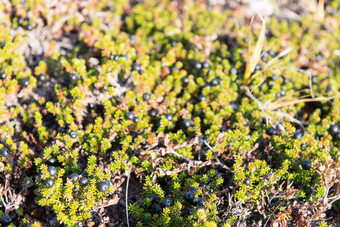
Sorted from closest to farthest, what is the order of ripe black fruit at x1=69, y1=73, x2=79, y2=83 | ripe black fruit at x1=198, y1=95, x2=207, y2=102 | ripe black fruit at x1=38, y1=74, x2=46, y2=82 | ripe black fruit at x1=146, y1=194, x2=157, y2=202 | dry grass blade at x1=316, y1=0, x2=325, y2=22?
ripe black fruit at x1=146, y1=194, x2=157, y2=202
ripe black fruit at x1=69, y1=73, x2=79, y2=83
ripe black fruit at x1=198, y1=95, x2=207, y2=102
ripe black fruit at x1=38, y1=74, x2=46, y2=82
dry grass blade at x1=316, y1=0, x2=325, y2=22

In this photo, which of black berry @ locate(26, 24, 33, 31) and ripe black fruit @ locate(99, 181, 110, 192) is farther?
black berry @ locate(26, 24, 33, 31)

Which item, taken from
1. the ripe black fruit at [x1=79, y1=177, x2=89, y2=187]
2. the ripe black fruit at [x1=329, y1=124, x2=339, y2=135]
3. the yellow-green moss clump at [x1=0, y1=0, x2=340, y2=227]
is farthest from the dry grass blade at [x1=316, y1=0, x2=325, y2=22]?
the ripe black fruit at [x1=79, y1=177, x2=89, y2=187]

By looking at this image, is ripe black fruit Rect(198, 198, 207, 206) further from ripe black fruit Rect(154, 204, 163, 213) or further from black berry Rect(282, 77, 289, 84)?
black berry Rect(282, 77, 289, 84)

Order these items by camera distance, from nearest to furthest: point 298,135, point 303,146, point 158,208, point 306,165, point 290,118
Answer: point 158,208
point 306,165
point 303,146
point 298,135
point 290,118

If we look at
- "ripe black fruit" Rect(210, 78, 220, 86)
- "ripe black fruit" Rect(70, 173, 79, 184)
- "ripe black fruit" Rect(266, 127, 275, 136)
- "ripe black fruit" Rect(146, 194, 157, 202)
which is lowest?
"ripe black fruit" Rect(266, 127, 275, 136)

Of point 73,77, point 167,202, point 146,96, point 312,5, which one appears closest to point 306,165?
point 167,202

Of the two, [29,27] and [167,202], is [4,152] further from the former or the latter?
[29,27]

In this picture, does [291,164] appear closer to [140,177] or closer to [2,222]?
[140,177]

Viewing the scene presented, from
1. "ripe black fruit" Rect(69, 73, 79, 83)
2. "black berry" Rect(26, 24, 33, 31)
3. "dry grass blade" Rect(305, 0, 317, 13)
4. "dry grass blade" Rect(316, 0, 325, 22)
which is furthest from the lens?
"dry grass blade" Rect(305, 0, 317, 13)

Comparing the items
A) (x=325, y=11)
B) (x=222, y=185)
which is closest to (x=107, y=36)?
(x=222, y=185)
